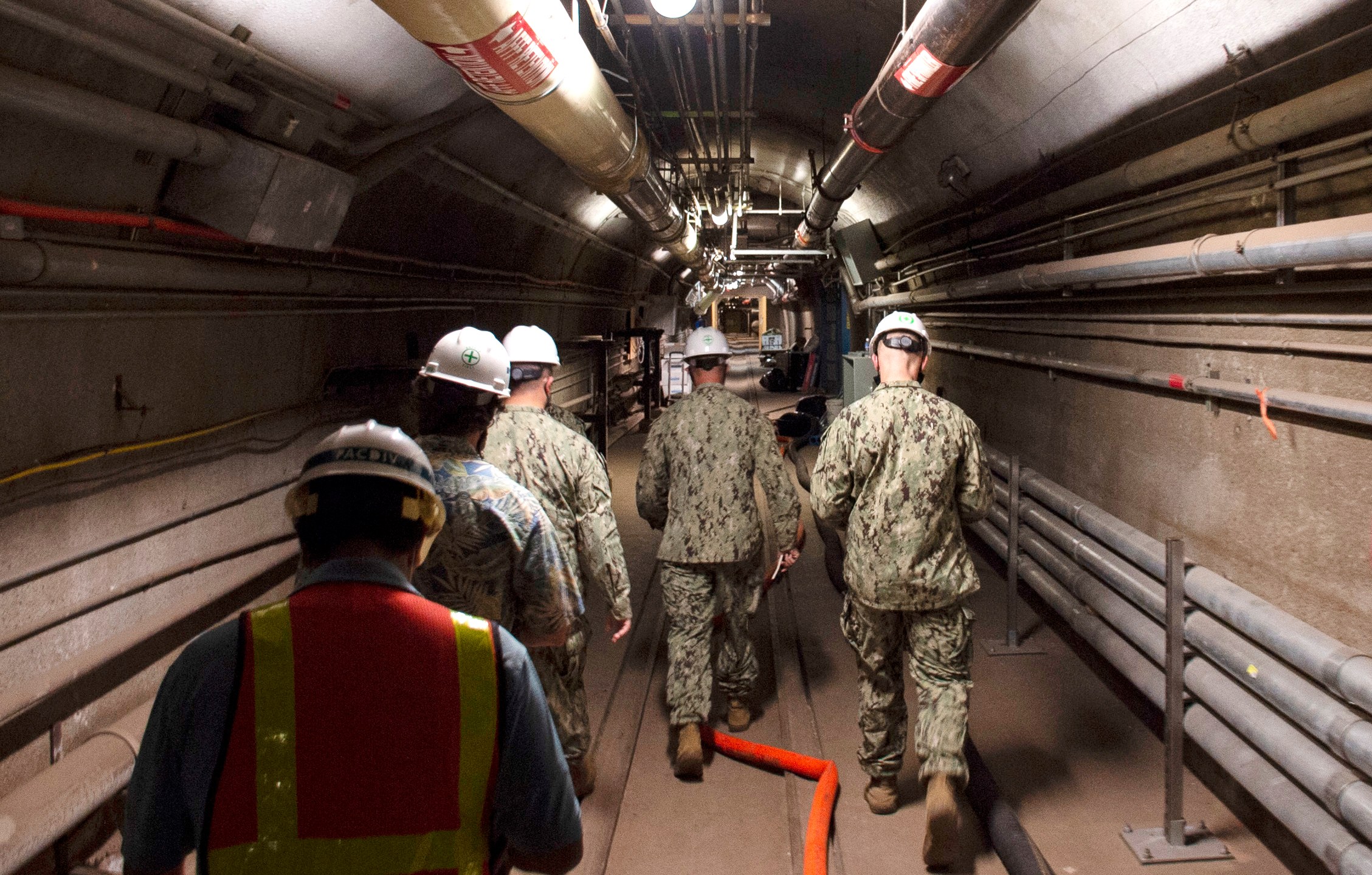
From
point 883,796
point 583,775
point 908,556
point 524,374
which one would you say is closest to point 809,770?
point 883,796

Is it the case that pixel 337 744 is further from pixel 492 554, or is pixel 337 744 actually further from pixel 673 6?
pixel 673 6

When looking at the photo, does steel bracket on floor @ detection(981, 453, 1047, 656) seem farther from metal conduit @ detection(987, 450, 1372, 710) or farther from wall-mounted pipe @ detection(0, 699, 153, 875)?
wall-mounted pipe @ detection(0, 699, 153, 875)

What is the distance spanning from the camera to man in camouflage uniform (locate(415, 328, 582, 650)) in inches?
92.4

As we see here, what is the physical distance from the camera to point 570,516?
308cm

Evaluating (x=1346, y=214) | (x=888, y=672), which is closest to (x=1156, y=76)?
(x=1346, y=214)

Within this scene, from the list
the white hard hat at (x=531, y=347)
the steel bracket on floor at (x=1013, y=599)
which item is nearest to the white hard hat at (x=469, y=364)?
the white hard hat at (x=531, y=347)

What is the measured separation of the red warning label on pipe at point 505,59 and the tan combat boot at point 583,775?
2.44m

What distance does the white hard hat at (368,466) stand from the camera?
1.22 m

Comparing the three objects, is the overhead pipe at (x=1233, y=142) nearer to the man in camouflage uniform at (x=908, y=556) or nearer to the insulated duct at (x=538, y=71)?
the man in camouflage uniform at (x=908, y=556)

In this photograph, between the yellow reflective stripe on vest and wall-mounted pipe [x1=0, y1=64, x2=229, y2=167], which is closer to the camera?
the yellow reflective stripe on vest

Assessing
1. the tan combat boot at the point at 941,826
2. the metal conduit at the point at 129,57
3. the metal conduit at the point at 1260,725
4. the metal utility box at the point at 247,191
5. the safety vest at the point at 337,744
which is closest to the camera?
the safety vest at the point at 337,744

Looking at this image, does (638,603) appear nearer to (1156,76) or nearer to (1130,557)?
(1130,557)

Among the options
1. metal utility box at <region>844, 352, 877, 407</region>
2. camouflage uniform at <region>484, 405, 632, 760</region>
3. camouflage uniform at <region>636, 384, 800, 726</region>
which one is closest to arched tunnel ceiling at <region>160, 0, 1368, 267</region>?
metal utility box at <region>844, 352, 877, 407</region>

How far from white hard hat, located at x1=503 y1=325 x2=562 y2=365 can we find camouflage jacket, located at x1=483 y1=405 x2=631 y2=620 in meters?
0.44
